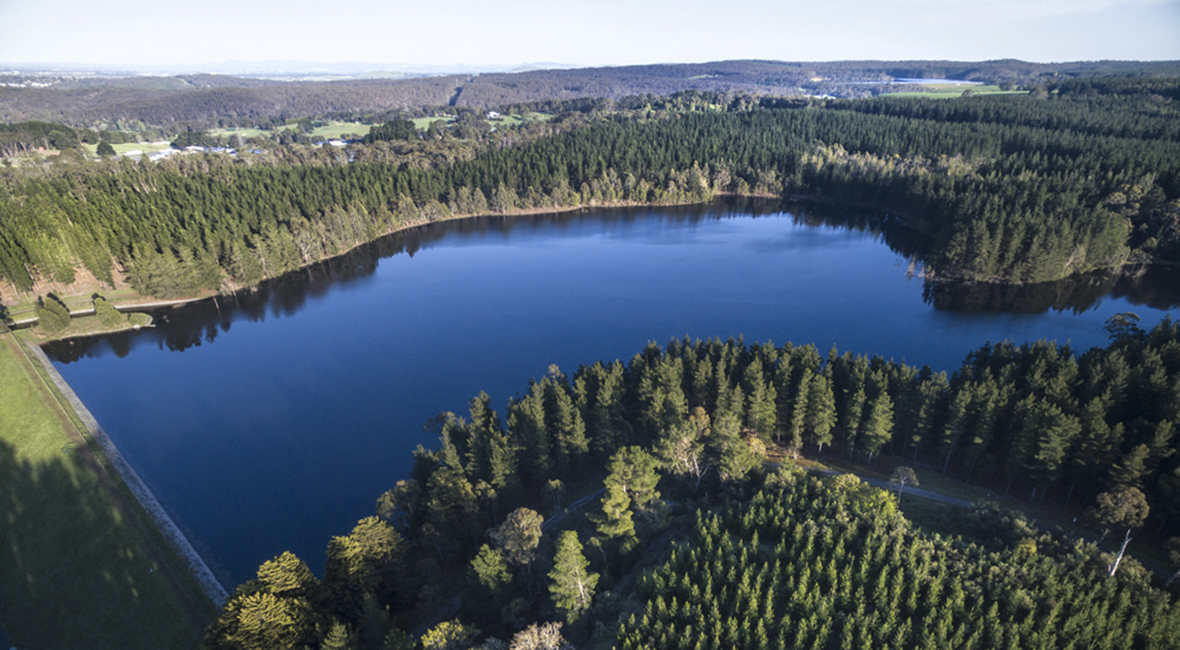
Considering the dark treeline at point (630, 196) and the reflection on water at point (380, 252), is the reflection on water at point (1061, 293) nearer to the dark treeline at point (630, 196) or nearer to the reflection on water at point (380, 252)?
the dark treeline at point (630, 196)

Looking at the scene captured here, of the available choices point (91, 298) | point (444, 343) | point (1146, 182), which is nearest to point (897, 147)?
point (1146, 182)

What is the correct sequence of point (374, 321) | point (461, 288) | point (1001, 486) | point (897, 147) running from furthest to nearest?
1. point (897, 147)
2. point (461, 288)
3. point (374, 321)
4. point (1001, 486)

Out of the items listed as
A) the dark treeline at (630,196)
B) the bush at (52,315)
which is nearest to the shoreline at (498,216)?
the dark treeline at (630,196)

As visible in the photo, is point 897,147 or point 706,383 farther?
point 897,147

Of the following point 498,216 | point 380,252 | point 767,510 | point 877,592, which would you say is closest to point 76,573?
point 767,510

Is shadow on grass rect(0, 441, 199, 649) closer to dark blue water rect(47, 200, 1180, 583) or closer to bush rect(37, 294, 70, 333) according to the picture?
dark blue water rect(47, 200, 1180, 583)

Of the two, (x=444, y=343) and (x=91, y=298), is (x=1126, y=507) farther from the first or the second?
(x=91, y=298)

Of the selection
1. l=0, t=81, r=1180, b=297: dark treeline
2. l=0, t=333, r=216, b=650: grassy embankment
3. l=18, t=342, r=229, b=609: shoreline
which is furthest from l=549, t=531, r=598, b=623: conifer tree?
l=0, t=81, r=1180, b=297: dark treeline
